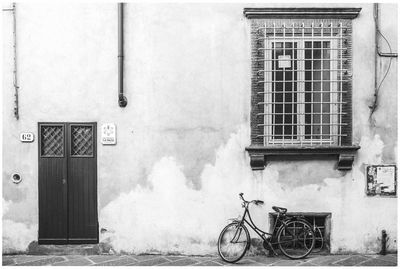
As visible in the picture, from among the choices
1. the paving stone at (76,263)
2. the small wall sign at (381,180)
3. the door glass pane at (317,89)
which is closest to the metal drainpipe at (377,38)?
the door glass pane at (317,89)

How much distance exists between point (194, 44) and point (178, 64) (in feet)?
1.39

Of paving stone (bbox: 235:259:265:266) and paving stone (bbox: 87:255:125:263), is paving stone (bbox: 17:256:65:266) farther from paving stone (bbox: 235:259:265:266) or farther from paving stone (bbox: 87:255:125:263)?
paving stone (bbox: 235:259:265:266)

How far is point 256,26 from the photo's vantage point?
755 cm

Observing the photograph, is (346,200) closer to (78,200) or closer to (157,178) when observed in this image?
(157,178)

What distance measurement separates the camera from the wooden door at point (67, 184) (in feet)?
25.2

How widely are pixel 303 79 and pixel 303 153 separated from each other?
4.12 feet

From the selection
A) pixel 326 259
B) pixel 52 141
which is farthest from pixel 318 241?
pixel 52 141

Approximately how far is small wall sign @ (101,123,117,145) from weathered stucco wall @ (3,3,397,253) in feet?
0.30

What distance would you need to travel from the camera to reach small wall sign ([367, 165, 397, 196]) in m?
7.64

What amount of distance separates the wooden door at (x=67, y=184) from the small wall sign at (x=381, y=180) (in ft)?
15.1

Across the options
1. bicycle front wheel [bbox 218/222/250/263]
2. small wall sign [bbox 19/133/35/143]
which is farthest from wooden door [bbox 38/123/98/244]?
bicycle front wheel [bbox 218/222/250/263]

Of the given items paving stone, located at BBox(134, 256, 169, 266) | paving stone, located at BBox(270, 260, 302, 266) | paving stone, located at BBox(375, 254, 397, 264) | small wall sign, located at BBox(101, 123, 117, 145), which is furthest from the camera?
small wall sign, located at BBox(101, 123, 117, 145)

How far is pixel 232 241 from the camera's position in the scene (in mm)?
7488

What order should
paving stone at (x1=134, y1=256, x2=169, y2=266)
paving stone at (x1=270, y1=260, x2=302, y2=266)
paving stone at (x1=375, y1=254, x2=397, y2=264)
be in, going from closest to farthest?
paving stone at (x1=270, y1=260, x2=302, y2=266) → paving stone at (x1=134, y1=256, x2=169, y2=266) → paving stone at (x1=375, y1=254, x2=397, y2=264)
